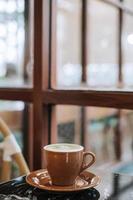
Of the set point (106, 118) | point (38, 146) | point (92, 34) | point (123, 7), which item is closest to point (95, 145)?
point (106, 118)

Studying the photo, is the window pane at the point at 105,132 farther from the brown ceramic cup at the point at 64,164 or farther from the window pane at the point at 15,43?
the brown ceramic cup at the point at 64,164

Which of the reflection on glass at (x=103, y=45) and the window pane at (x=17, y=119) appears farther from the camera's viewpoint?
the reflection on glass at (x=103, y=45)

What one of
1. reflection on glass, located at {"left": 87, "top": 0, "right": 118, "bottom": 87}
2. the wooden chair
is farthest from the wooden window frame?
reflection on glass, located at {"left": 87, "top": 0, "right": 118, "bottom": 87}

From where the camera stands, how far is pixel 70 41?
9.20 feet

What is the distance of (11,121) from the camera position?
1870 millimetres

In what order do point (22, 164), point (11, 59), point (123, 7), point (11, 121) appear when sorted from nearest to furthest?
point (22, 164), point (11, 121), point (11, 59), point (123, 7)

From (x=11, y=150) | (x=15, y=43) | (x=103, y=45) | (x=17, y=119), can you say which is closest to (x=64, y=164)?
(x=11, y=150)

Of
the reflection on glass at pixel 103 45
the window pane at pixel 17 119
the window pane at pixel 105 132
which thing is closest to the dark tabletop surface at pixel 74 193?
the window pane at pixel 17 119

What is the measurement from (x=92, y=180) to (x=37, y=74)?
1.63 feet

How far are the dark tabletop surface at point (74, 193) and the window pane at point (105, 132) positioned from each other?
57.3 inches

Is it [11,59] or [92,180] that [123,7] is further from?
[92,180]

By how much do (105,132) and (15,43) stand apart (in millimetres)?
1244

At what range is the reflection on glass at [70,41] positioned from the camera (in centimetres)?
255

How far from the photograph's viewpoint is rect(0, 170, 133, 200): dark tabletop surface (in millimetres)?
697
